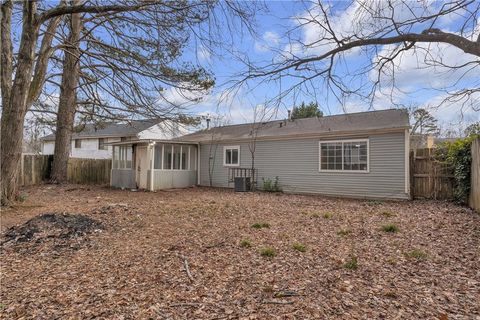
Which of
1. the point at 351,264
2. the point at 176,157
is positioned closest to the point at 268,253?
the point at 351,264

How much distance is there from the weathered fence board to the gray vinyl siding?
7.28 ft

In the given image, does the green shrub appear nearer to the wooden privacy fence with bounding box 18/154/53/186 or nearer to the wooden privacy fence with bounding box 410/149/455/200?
the wooden privacy fence with bounding box 410/149/455/200

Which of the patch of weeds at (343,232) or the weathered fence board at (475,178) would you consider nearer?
the patch of weeds at (343,232)

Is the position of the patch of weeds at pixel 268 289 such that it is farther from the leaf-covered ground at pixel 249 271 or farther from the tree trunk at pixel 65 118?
the tree trunk at pixel 65 118

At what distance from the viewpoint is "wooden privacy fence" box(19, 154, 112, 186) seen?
15.4 meters

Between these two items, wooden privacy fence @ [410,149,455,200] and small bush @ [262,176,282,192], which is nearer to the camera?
wooden privacy fence @ [410,149,455,200]

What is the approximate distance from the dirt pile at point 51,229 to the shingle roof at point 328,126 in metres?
5.39

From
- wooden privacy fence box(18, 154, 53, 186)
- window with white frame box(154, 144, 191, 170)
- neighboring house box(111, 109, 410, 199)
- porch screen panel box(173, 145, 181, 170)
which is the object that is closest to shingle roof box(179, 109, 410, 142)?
neighboring house box(111, 109, 410, 199)

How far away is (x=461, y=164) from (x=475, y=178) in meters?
1.23

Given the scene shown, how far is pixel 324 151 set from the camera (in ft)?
40.3

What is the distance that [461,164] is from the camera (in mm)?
8992

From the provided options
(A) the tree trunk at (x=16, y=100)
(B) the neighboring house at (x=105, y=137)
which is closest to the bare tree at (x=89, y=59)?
(A) the tree trunk at (x=16, y=100)

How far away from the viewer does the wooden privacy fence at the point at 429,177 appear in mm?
9750

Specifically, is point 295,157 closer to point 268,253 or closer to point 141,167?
point 141,167
